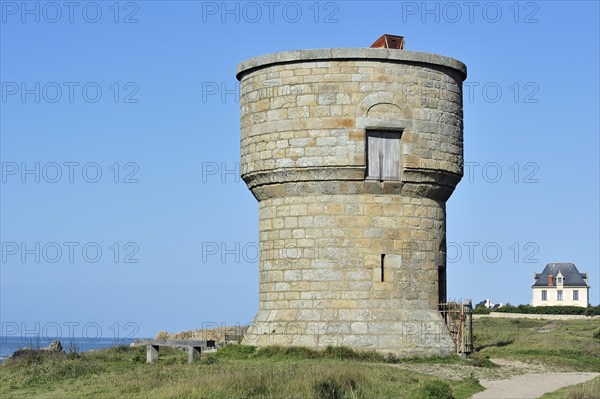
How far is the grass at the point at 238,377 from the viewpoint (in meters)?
15.7

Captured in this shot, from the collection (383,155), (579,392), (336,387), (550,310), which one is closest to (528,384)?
(579,392)

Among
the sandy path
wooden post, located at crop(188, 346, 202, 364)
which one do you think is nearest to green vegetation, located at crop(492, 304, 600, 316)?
the sandy path

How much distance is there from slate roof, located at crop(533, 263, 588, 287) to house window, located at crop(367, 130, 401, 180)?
73.1 metres

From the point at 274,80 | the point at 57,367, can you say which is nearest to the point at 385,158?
the point at 274,80

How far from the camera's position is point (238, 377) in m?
16.3

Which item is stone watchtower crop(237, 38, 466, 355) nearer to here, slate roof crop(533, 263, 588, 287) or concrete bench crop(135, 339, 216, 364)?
concrete bench crop(135, 339, 216, 364)

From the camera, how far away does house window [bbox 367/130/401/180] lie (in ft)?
71.5

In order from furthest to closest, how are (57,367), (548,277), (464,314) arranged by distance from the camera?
(548,277), (464,314), (57,367)

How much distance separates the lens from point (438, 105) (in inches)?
878

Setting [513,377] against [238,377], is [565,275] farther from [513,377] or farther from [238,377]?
[238,377]

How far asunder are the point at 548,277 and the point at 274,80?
75.4 meters

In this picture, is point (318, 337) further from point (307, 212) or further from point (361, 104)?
point (361, 104)

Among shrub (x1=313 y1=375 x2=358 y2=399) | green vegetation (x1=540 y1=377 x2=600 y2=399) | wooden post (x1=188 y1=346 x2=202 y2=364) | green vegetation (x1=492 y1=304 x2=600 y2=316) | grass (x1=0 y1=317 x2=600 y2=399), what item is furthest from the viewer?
green vegetation (x1=492 y1=304 x2=600 y2=316)

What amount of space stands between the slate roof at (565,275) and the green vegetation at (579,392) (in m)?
75.6
